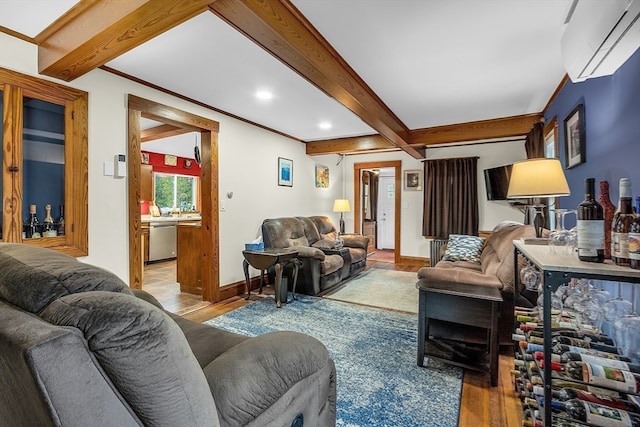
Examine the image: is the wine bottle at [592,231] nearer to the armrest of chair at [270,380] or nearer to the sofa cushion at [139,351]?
the armrest of chair at [270,380]

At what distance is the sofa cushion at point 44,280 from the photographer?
69cm

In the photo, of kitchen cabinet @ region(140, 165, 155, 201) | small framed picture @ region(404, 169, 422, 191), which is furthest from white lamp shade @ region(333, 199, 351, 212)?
kitchen cabinet @ region(140, 165, 155, 201)

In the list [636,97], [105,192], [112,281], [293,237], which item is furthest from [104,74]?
[636,97]

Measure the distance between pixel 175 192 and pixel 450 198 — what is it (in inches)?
238

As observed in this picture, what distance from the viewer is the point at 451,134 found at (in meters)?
4.64

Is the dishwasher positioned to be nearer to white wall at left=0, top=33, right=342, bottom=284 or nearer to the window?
the window

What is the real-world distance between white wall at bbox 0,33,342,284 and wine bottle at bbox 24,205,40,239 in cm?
34

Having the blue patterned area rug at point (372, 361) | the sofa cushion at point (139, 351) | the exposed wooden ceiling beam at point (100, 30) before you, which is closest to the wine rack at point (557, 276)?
the blue patterned area rug at point (372, 361)

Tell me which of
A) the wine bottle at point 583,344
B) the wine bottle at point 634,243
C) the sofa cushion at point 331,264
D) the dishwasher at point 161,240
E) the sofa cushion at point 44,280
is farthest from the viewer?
the dishwasher at point 161,240

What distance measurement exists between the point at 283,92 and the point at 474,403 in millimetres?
3089

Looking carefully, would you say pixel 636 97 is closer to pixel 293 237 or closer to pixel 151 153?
pixel 293 237

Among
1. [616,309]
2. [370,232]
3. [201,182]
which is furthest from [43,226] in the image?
[370,232]

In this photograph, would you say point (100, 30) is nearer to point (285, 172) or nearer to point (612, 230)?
point (612, 230)

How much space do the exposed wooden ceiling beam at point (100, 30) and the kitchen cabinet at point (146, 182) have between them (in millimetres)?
4299
